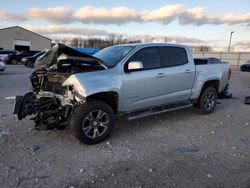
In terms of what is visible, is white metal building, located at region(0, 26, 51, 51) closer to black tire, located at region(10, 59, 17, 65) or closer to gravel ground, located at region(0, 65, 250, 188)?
black tire, located at region(10, 59, 17, 65)

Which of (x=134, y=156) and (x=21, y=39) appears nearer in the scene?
(x=134, y=156)

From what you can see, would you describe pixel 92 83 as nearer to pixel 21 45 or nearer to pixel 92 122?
pixel 92 122

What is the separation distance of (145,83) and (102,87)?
111 centimetres

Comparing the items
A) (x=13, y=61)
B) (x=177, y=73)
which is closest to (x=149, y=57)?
(x=177, y=73)

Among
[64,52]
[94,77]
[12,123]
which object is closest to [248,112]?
[94,77]

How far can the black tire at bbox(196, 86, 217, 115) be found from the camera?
6.76 meters

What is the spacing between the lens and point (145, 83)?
5.18 meters

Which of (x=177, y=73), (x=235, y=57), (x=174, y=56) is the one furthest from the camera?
(x=235, y=57)

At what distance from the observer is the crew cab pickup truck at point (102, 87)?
443 cm

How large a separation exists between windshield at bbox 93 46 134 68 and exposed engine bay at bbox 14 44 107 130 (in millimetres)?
299

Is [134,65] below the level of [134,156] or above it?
above

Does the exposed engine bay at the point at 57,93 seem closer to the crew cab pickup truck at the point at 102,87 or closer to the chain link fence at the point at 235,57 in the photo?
the crew cab pickup truck at the point at 102,87

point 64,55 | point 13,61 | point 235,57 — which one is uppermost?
point 235,57

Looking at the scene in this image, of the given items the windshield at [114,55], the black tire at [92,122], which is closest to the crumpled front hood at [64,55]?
the windshield at [114,55]
